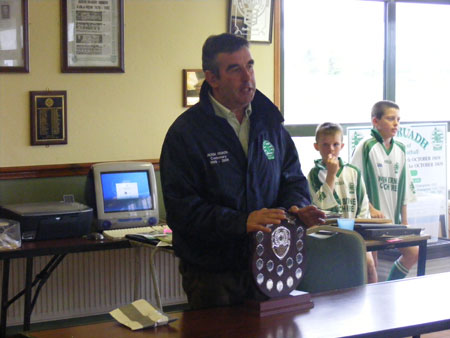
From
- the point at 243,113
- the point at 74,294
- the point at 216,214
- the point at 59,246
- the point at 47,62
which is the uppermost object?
the point at 47,62

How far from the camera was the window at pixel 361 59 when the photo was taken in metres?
5.81

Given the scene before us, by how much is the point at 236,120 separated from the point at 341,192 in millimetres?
2092

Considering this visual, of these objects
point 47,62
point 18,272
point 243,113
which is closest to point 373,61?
point 47,62

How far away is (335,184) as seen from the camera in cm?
457

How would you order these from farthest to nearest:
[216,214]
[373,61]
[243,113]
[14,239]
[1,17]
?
[373,61] < [1,17] < [14,239] < [243,113] < [216,214]

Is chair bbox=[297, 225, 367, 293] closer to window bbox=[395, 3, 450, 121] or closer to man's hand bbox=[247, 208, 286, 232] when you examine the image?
man's hand bbox=[247, 208, 286, 232]

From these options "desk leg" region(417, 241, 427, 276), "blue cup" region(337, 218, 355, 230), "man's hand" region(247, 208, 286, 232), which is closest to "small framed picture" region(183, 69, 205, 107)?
"blue cup" region(337, 218, 355, 230)

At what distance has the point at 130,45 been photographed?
4859mm

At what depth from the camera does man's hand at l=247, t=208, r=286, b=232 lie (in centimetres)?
226

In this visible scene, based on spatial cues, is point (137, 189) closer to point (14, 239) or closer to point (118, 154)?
point (118, 154)

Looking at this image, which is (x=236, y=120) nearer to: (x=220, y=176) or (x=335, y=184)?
(x=220, y=176)

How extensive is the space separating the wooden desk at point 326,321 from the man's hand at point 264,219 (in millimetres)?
259

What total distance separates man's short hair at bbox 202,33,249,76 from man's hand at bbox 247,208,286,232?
563 mm

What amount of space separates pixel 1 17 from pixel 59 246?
4.61 ft
